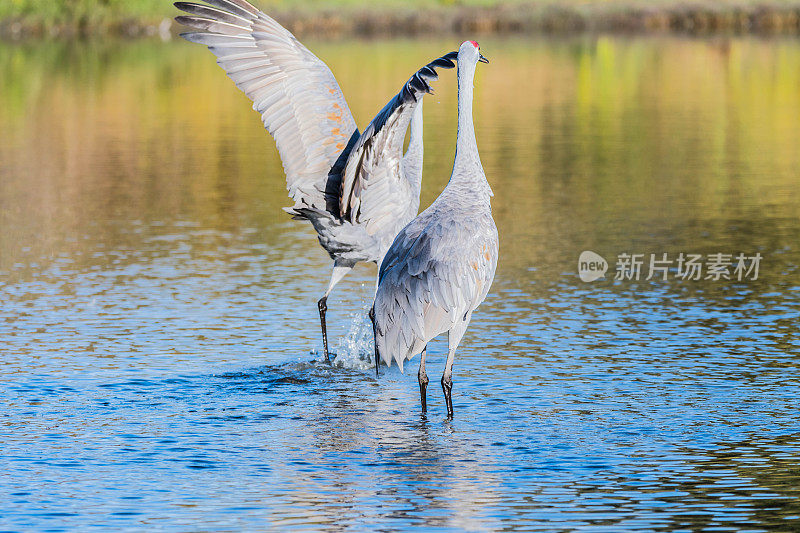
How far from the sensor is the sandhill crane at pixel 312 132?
10.1 meters

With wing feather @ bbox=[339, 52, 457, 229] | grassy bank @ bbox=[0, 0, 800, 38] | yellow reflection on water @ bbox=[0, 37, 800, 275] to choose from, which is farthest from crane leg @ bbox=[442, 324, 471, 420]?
grassy bank @ bbox=[0, 0, 800, 38]

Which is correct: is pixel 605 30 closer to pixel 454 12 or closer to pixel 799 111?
pixel 454 12

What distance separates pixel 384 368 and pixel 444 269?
6.63 ft

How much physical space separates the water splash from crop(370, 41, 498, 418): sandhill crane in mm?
1602

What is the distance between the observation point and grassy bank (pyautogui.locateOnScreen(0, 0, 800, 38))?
51.8 meters

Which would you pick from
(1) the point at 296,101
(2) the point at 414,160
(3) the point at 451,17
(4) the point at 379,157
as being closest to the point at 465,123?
(4) the point at 379,157

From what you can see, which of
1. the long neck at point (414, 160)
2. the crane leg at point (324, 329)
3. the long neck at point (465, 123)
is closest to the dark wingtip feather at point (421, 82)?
the long neck at point (465, 123)

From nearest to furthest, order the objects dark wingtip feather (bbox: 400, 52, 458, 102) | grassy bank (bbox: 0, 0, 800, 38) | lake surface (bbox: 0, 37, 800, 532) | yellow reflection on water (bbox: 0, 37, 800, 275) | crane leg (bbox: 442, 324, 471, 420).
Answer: lake surface (bbox: 0, 37, 800, 532) → dark wingtip feather (bbox: 400, 52, 458, 102) → crane leg (bbox: 442, 324, 471, 420) → yellow reflection on water (bbox: 0, 37, 800, 275) → grassy bank (bbox: 0, 0, 800, 38)

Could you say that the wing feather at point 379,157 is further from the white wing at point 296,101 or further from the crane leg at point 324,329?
the crane leg at point 324,329

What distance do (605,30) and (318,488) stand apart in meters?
48.4

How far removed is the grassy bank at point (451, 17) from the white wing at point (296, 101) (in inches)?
1653

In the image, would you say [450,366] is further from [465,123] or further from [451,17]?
[451,17]

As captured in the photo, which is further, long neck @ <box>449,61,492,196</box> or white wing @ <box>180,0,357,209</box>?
white wing @ <box>180,0,357,209</box>

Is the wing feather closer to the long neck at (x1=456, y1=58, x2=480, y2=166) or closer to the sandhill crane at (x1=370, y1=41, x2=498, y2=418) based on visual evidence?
the long neck at (x1=456, y1=58, x2=480, y2=166)
